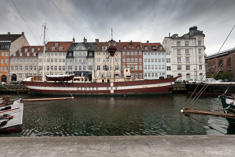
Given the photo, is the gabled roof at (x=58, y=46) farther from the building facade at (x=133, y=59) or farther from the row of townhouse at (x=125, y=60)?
the building facade at (x=133, y=59)

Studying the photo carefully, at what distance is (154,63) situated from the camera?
141 feet

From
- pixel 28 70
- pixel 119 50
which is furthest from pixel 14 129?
pixel 28 70

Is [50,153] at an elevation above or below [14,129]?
above

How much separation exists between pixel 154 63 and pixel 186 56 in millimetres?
11314

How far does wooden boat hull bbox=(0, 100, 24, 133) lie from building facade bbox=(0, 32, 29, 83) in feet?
151

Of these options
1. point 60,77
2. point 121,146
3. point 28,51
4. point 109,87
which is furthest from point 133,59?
point 121,146

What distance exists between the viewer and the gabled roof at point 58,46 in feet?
141

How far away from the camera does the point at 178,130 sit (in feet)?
26.2

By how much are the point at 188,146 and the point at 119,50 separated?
4010 cm

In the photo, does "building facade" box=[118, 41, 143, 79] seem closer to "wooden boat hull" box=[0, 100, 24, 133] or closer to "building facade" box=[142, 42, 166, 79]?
"building facade" box=[142, 42, 166, 79]

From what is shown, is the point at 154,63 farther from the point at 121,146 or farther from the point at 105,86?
the point at 121,146

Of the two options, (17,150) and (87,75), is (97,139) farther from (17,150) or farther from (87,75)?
(87,75)

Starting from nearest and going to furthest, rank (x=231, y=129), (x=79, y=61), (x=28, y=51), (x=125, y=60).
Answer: (x=231, y=129), (x=79, y=61), (x=125, y=60), (x=28, y=51)

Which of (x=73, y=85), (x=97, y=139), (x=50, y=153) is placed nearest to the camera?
(x=50, y=153)
